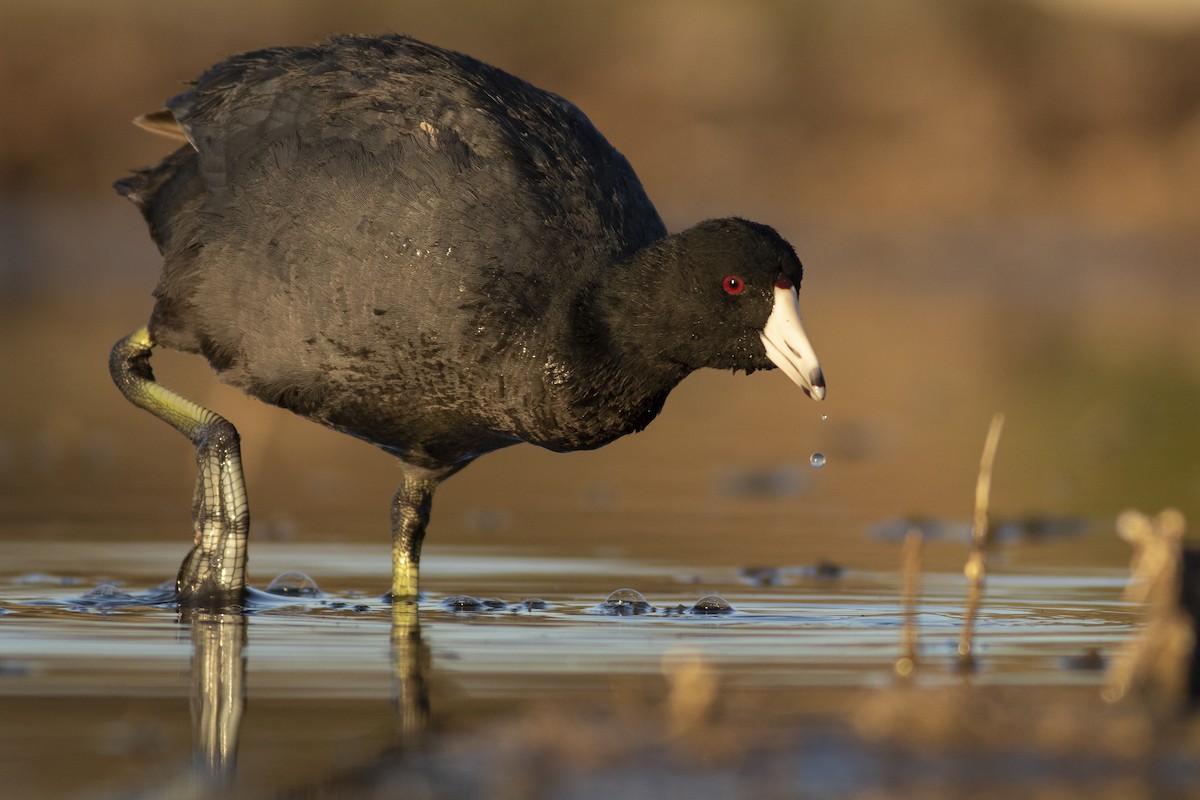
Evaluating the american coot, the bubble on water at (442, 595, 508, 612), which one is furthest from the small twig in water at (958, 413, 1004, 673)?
the bubble on water at (442, 595, 508, 612)

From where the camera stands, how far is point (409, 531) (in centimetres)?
743

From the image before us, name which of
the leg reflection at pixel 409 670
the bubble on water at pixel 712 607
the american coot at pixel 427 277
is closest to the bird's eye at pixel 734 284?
the american coot at pixel 427 277

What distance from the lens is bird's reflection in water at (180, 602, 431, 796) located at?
176 inches

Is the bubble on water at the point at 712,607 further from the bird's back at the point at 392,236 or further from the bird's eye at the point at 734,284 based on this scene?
the bird's eye at the point at 734,284

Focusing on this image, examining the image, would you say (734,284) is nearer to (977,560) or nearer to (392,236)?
(392,236)

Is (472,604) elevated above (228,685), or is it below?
above

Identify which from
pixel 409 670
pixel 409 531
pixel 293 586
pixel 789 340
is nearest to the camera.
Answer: pixel 409 670

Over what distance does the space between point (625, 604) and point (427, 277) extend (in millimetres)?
1152

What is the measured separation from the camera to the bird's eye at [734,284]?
650 centimetres

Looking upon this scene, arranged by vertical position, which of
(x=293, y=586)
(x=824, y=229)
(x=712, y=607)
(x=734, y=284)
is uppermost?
→ (x=824, y=229)

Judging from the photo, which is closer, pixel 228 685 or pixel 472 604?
pixel 228 685

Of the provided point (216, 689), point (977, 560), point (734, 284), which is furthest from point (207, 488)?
point (977, 560)

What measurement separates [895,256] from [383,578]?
1909cm

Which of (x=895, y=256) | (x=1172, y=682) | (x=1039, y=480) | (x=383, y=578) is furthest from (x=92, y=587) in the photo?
(x=895, y=256)
